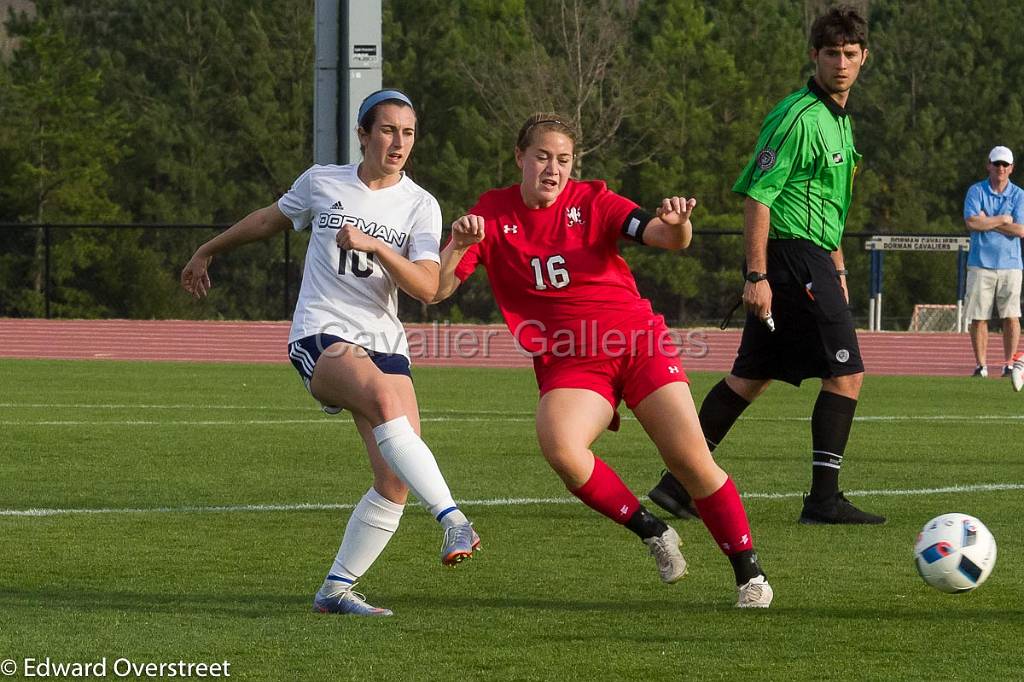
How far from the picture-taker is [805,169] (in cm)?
739

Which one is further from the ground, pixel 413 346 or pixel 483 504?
pixel 483 504

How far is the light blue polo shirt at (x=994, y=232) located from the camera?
53.8 feet

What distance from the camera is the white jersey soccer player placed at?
5359mm

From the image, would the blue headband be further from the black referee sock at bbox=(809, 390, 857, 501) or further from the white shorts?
the white shorts

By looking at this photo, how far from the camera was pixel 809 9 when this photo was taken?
201 feet

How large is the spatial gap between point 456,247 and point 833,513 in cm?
262

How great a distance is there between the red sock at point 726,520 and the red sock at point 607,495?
0.27m

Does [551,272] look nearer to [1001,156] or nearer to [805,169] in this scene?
[805,169]

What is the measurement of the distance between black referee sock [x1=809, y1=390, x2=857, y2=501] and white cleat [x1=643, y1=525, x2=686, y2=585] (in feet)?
6.07

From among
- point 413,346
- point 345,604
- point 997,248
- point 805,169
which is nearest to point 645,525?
point 345,604

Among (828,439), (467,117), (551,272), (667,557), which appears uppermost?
(551,272)

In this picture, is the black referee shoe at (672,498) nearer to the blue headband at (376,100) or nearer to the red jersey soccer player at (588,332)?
the red jersey soccer player at (588,332)

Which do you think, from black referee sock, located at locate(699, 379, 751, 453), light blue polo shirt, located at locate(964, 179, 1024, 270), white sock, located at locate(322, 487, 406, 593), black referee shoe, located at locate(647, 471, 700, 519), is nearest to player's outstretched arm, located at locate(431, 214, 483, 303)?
white sock, located at locate(322, 487, 406, 593)

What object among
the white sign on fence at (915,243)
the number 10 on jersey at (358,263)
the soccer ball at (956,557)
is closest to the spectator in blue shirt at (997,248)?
the soccer ball at (956,557)
